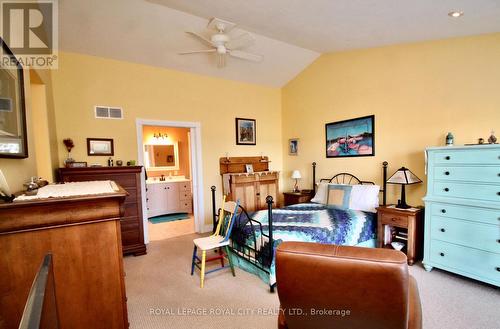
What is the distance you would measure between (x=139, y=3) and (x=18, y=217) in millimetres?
2853

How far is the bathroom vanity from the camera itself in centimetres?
556

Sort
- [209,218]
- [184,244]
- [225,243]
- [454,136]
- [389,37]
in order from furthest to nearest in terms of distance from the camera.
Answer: [209,218]
[184,244]
[389,37]
[454,136]
[225,243]

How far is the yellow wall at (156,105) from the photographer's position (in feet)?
11.3

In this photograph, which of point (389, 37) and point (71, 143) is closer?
point (389, 37)

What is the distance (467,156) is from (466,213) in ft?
Result: 1.98

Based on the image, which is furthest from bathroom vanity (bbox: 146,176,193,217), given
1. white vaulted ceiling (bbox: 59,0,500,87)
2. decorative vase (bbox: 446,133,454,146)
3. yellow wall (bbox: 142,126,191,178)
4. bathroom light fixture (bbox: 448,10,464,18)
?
bathroom light fixture (bbox: 448,10,464,18)

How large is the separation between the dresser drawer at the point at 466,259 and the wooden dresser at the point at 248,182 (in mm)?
2794

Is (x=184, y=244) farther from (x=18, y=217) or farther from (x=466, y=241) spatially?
(x=466, y=241)

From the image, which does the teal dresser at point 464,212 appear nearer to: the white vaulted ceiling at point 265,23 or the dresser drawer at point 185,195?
the white vaulted ceiling at point 265,23

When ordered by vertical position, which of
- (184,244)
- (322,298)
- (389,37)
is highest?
(389,37)

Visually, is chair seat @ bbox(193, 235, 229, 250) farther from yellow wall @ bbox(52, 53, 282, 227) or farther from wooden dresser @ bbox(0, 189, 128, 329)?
yellow wall @ bbox(52, 53, 282, 227)

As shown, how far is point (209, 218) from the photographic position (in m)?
4.64

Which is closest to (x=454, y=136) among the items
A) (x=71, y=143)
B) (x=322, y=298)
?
(x=322, y=298)

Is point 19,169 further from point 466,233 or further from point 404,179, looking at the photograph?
point 466,233
